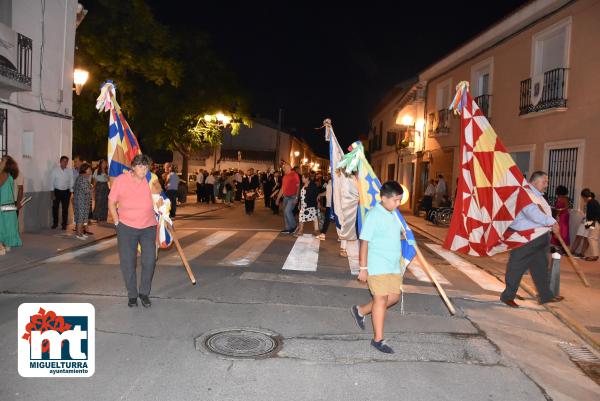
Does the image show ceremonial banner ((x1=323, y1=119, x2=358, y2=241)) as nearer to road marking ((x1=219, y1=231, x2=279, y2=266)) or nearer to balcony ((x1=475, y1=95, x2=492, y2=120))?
road marking ((x1=219, y1=231, x2=279, y2=266))

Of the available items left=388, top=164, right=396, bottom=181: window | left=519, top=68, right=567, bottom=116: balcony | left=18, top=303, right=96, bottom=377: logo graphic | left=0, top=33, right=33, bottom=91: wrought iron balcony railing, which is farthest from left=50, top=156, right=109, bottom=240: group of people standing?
left=388, top=164, right=396, bottom=181: window

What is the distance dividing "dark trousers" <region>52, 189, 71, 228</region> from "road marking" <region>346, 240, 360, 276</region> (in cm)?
683

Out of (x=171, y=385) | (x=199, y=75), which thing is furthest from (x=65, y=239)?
(x=199, y=75)

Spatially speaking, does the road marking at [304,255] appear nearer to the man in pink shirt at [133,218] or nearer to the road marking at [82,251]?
the man in pink shirt at [133,218]

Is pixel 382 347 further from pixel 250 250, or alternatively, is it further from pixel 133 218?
pixel 250 250

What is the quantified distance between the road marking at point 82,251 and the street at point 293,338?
11cm

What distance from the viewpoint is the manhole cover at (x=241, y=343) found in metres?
4.48

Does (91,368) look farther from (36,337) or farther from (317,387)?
(317,387)

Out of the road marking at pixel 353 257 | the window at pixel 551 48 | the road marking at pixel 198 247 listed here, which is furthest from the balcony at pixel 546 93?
the road marking at pixel 198 247

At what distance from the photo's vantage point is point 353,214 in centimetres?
904

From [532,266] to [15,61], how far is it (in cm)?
1103

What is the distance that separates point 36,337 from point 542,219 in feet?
19.5

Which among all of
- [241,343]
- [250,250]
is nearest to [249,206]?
[250,250]

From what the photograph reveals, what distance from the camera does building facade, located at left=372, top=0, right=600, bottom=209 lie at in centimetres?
1209
